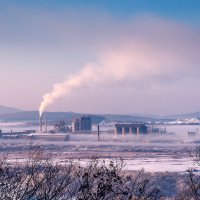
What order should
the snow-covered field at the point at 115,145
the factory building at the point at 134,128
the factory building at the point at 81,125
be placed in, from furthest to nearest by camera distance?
the factory building at the point at 81,125 → the factory building at the point at 134,128 → the snow-covered field at the point at 115,145

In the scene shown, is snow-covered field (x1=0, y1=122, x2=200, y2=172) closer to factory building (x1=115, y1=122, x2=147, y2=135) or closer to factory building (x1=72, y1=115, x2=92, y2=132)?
factory building (x1=115, y1=122, x2=147, y2=135)

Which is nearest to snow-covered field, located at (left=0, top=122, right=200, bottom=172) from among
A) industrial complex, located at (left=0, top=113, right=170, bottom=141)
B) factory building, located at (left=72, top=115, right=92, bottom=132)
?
industrial complex, located at (left=0, top=113, right=170, bottom=141)

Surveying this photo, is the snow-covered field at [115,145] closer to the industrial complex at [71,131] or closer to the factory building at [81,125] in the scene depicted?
the industrial complex at [71,131]

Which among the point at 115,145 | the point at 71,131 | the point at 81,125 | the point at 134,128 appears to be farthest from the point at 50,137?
the point at 134,128

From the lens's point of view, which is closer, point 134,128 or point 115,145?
point 115,145

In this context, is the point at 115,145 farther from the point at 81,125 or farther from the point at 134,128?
the point at 81,125

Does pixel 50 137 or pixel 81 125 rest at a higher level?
pixel 81 125

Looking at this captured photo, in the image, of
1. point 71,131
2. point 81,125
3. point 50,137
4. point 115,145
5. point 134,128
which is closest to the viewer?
point 115,145

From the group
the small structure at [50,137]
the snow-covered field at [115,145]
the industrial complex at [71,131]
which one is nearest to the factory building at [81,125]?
the industrial complex at [71,131]

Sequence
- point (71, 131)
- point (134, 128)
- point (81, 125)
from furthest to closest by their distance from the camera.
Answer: point (81, 125), point (71, 131), point (134, 128)

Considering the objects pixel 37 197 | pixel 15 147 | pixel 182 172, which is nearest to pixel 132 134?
pixel 15 147

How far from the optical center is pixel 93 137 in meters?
59.6

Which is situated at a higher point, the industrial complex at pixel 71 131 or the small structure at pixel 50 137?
the industrial complex at pixel 71 131

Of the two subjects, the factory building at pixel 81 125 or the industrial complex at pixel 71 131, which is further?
the factory building at pixel 81 125
